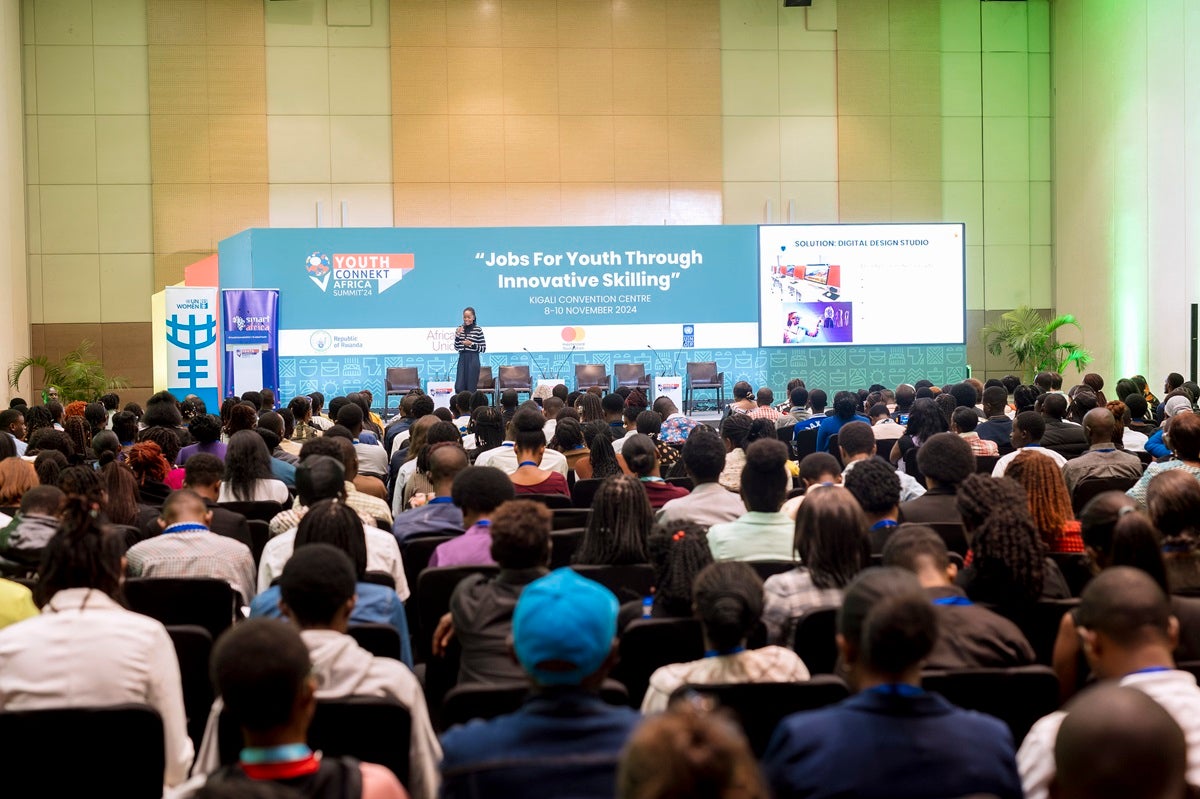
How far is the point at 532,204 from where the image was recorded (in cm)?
1906

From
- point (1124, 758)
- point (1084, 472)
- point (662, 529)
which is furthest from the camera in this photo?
point (1084, 472)

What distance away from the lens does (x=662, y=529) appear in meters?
3.55

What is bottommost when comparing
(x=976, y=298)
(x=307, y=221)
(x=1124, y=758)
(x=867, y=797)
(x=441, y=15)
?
(x=867, y=797)

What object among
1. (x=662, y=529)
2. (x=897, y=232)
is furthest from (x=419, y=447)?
(x=897, y=232)

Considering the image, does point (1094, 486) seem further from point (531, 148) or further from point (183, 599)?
point (531, 148)

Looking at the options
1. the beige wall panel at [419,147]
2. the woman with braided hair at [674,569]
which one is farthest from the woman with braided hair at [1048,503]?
the beige wall panel at [419,147]

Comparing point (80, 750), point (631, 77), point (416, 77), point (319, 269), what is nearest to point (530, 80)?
point (631, 77)

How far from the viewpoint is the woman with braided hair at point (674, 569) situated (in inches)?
132

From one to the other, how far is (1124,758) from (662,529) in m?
1.85

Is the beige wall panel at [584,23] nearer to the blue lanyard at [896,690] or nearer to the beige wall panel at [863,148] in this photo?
the beige wall panel at [863,148]

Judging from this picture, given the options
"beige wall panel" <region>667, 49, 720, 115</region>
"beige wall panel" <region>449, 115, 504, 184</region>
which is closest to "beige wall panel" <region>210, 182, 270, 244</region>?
"beige wall panel" <region>449, 115, 504, 184</region>

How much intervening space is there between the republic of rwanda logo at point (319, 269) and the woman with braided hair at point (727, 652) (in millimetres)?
13628

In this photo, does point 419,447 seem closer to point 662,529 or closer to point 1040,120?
point 662,529

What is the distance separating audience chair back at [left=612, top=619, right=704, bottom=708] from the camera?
3.19m
